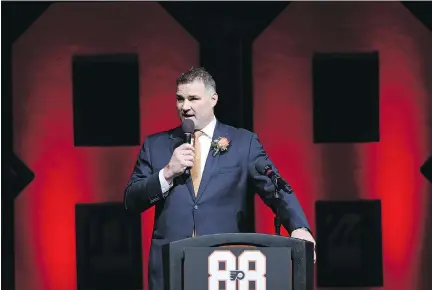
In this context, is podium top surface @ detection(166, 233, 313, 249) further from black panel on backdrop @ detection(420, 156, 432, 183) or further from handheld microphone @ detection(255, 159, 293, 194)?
black panel on backdrop @ detection(420, 156, 432, 183)

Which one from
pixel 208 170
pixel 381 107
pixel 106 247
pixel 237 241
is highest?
pixel 381 107

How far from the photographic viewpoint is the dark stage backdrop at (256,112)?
5.05 meters

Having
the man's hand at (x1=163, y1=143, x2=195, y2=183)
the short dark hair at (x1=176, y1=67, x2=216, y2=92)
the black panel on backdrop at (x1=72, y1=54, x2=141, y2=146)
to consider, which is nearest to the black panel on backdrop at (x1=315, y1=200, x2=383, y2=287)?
the black panel on backdrop at (x1=72, y1=54, x2=141, y2=146)

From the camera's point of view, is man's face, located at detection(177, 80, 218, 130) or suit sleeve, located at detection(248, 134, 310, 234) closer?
suit sleeve, located at detection(248, 134, 310, 234)

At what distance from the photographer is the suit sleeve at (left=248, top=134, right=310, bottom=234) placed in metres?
3.38

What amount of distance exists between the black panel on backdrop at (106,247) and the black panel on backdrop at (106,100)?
1.43 feet

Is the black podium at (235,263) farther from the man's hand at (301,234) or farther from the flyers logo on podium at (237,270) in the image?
the man's hand at (301,234)

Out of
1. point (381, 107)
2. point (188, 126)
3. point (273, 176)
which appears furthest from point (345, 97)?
point (273, 176)

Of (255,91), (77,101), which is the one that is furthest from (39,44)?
(255,91)

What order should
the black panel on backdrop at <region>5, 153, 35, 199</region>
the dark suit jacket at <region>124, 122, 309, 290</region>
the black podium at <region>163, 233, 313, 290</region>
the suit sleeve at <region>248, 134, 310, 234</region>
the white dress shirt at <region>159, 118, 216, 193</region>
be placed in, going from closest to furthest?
the black podium at <region>163, 233, 313, 290</region> → the suit sleeve at <region>248, 134, 310, 234</region> → the dark suit jacket at <region>124, 122, 309, 290</region> → the white dress shirt at <region>159, 118, 216, 193</region> → the black panel on backdrop at <region>5, 153, 35, 199</region>

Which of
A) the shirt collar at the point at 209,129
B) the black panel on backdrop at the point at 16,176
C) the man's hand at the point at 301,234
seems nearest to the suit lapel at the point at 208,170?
the shirt collar at the point at 209,129

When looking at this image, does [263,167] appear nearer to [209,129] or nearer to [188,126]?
[188,126]

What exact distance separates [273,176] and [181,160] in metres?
0.37

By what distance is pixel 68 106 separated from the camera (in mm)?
5055
